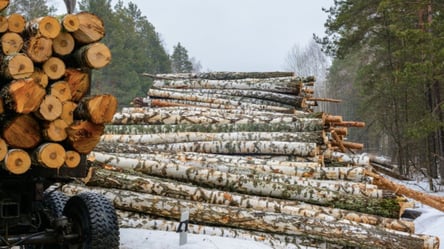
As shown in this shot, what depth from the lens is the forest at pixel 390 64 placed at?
14641 mm

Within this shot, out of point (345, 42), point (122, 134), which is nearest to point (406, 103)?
point (345, 42)

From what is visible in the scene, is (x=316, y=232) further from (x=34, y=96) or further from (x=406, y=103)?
(x=406, y=103)

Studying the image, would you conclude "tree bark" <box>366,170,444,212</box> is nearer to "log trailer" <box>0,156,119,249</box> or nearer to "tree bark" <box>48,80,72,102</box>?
"log trailer" <box>0,156,119,249</box>

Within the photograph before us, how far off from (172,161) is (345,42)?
46.3 feet

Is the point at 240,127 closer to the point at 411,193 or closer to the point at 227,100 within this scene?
the point at 411,193

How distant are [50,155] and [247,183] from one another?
13.3 feet

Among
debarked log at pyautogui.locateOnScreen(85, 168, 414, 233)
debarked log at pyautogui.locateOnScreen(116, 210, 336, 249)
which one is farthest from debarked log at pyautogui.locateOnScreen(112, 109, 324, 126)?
debarked log at pyautogui.locateOnScreen(116, 210, 336, 249)

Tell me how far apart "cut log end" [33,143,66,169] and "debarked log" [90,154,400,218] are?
11.4 ft

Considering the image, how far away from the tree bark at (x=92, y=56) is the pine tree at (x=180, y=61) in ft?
168

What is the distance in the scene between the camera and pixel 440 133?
17984 millimetres

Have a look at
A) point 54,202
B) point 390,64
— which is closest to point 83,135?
point 54,202

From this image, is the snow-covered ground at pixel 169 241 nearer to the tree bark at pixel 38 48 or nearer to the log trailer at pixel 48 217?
the log trailer at pixel 48 217

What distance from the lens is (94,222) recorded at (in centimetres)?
452

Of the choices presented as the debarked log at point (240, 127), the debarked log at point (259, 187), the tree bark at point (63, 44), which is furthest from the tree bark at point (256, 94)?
the tree bark at point (63, 44)
